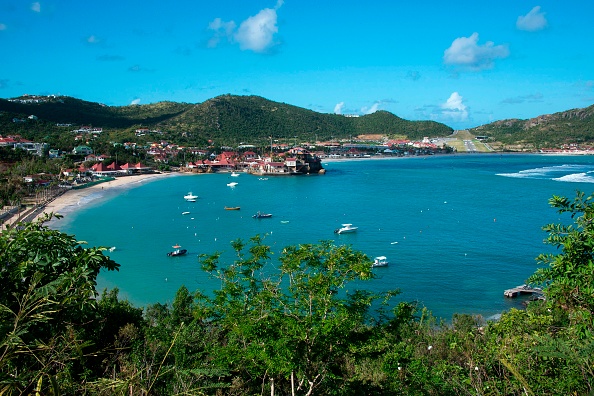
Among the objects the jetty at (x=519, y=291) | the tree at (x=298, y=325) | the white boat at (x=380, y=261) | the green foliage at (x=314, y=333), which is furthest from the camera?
the white boat at (x=380, y=261)

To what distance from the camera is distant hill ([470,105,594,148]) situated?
112 metres

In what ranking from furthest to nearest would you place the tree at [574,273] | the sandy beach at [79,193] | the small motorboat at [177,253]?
the sandy beach at [79,193]
the small motorboat at [177,253]
the tree at [574,273]

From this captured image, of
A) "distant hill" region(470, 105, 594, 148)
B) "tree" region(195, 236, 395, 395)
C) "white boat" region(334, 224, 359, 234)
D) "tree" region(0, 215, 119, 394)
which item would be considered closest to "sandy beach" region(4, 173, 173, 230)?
"white boat" region(334, 224, 359, 234)

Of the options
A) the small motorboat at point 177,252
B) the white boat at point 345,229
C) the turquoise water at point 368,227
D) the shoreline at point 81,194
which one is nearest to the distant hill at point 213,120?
the shoreline at point 81,194

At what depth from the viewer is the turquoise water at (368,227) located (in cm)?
1758

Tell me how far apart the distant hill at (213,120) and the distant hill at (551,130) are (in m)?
22.1

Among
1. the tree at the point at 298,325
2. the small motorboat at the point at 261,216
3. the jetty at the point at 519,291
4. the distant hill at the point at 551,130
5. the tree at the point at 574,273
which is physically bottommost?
the jetty at the point at 519,291

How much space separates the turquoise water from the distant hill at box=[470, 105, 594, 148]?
6947 centimetres

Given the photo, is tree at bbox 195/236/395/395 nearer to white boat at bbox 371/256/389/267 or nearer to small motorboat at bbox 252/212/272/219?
white boat at bbox 371/256/389/267

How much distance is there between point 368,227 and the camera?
27.8 metres

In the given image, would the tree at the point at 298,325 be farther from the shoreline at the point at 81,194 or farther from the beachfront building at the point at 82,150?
the beachfront building at the point at 82,150

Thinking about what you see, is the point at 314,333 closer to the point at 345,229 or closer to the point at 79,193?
the point at 345,229

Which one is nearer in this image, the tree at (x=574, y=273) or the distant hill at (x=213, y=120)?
the tree at (x=574, y=273)

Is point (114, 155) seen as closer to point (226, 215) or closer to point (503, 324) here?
point (226, 215)
